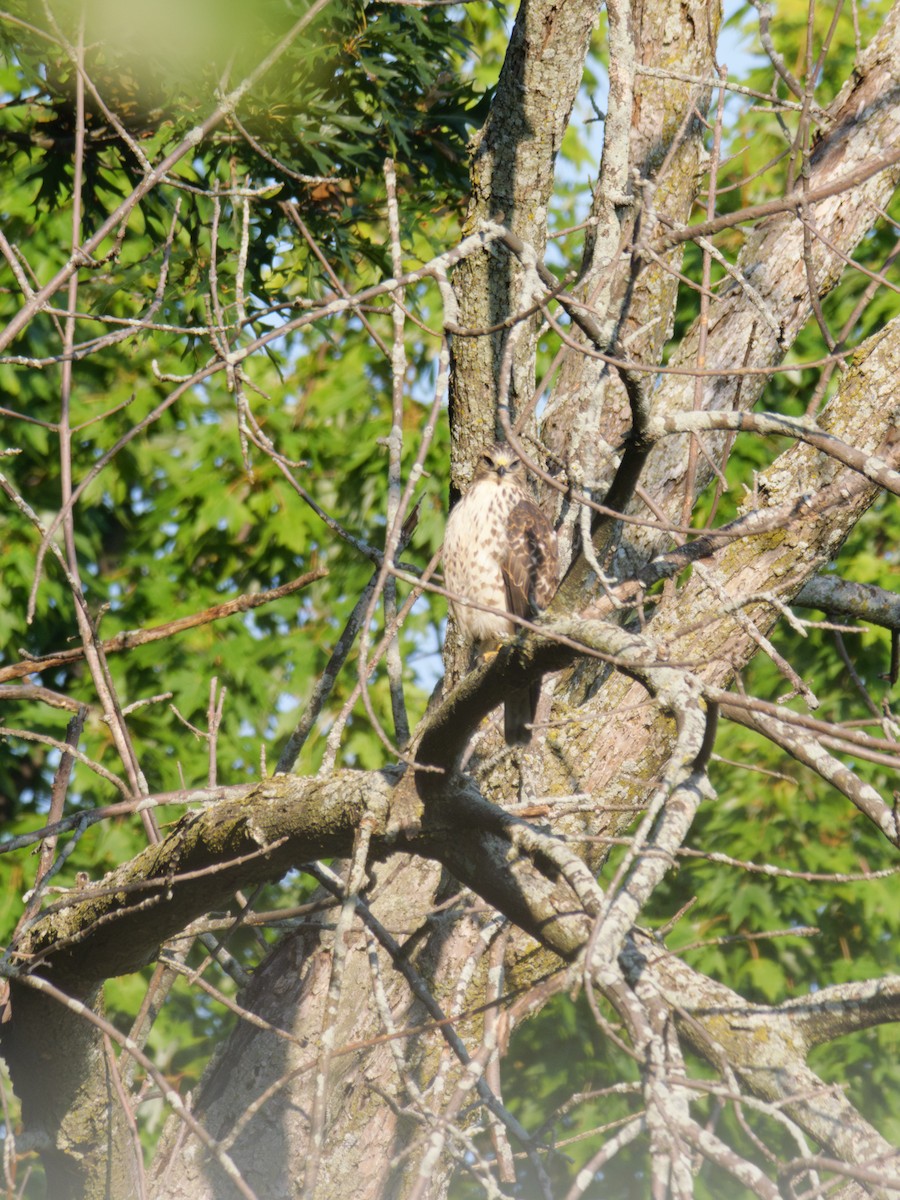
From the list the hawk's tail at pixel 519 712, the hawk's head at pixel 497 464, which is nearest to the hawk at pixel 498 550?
the hawk's head at pixel 497 464

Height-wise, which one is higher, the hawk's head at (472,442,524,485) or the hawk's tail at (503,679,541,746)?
the hawk's head at (472,442,524,485)

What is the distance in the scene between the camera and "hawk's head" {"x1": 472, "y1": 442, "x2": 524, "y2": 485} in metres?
3.66

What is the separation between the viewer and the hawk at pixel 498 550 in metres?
3.74

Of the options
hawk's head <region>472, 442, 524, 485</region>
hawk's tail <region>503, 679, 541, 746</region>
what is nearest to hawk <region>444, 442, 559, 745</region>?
hawk's head <region>472, 442, 524, 485</region>

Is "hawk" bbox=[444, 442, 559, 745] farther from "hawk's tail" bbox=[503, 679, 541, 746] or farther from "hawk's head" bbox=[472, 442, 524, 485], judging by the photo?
"hawk's tail" bbox=[503, 679, 541, 746]

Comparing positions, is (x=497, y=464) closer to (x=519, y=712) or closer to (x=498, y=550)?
(x=498, y=550)

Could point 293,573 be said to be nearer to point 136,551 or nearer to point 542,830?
point 136,551

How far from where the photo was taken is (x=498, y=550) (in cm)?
380

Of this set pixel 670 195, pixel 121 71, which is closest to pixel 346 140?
pixel 121 71

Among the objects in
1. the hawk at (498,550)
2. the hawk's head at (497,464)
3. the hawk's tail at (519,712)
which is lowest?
the hawk's tail at (519,712)

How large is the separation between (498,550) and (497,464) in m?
0.29

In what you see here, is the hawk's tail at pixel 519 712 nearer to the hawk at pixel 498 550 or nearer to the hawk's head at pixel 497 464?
the hawk at pixel 498 550

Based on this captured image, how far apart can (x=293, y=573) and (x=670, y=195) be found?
2691 millimetres

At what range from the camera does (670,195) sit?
3.60 m
